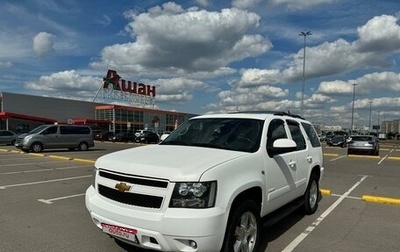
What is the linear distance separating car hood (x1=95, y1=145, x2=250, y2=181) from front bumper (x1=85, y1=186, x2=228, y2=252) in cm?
36

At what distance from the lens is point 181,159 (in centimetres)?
439

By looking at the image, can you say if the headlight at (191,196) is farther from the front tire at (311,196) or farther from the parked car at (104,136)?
the parked car at (104,136)

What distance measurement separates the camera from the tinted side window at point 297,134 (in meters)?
6.56

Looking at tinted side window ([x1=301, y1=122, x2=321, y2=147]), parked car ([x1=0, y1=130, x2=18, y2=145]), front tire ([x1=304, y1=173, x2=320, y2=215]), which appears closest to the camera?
front tire ([x1=304, y1=173, x2=320, y2=215])

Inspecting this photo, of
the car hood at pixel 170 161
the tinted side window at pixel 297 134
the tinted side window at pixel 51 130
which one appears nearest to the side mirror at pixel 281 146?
the car hood at pixel 170 161

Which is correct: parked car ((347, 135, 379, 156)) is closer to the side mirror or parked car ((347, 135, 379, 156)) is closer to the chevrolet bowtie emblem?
the side mirror

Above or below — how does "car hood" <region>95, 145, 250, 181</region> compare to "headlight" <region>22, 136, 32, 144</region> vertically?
above

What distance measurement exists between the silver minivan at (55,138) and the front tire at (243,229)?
22.4m

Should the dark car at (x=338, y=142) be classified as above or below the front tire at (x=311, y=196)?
below

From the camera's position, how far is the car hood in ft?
13.1

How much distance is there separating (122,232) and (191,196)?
90cm

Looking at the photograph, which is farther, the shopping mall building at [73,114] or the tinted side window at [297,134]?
the shopping mall building at [73,114]

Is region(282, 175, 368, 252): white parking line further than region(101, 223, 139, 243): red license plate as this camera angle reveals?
Yes

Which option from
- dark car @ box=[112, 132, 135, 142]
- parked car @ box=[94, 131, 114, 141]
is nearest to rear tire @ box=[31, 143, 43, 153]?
dark car @ box=[112, 132, 135, 142]
